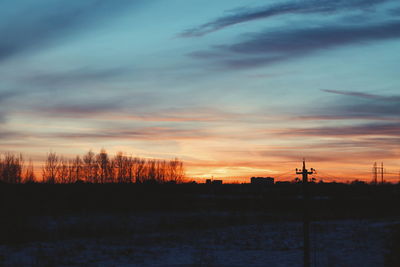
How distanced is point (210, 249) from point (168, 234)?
36.6 feet

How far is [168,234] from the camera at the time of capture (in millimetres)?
44438

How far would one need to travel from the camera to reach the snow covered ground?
28.3 meters

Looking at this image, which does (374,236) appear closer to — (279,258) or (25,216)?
(279,258)

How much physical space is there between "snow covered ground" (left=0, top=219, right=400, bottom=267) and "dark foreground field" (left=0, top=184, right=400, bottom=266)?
0.06 metres

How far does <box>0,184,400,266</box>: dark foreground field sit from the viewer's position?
96.0ft

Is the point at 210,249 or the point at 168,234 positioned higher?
the point at 210,249

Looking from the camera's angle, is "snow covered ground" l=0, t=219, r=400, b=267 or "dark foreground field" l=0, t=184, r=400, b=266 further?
"dark foreground field" l=0, t=184, r=400, b=266

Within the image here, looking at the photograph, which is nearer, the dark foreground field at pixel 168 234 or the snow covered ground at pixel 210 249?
the snow covered ground at pixel 210 249

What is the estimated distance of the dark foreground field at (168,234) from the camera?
1152 inches

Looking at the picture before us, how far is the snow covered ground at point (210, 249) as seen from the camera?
1113 inches

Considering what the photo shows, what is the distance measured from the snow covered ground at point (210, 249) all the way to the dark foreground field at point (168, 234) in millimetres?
64

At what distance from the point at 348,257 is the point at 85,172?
12139 cm

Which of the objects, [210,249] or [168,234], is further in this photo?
[168,234]

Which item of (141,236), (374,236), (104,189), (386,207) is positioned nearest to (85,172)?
(104,189)
